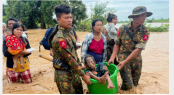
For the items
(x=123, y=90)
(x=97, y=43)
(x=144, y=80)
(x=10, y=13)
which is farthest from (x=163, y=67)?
(x=10, y=13)

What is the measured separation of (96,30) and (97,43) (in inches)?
11.4

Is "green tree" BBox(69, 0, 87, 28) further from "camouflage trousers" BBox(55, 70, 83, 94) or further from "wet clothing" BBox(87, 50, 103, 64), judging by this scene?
"camouflage trousers" BBox(55, 70, 83, 94)

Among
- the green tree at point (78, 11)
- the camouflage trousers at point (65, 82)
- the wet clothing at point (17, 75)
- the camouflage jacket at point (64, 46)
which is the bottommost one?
the wet clothing at point (17, 75)

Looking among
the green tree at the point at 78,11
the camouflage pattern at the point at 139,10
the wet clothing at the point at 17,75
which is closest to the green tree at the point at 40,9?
the green tree at the point at 78,11

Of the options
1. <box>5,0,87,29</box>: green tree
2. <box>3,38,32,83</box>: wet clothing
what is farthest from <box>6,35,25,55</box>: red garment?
<box>5,0,87,29</box>: green tree

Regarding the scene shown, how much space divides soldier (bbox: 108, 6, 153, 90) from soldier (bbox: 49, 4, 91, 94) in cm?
117

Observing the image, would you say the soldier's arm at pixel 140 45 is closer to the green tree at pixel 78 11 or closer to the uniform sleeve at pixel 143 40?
the uniform sleeve at pixel 143 40

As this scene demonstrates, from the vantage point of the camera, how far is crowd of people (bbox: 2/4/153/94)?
162 centimetres

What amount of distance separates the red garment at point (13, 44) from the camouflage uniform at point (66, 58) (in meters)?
1.64

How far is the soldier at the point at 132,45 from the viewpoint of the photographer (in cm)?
238

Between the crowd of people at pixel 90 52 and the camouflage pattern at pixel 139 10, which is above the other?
the camouflage pattern at pixel 139 10

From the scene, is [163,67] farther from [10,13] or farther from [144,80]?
[10,13]

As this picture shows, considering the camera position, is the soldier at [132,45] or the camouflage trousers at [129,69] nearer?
the soldier at [132,45]

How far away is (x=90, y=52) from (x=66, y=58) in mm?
1318
